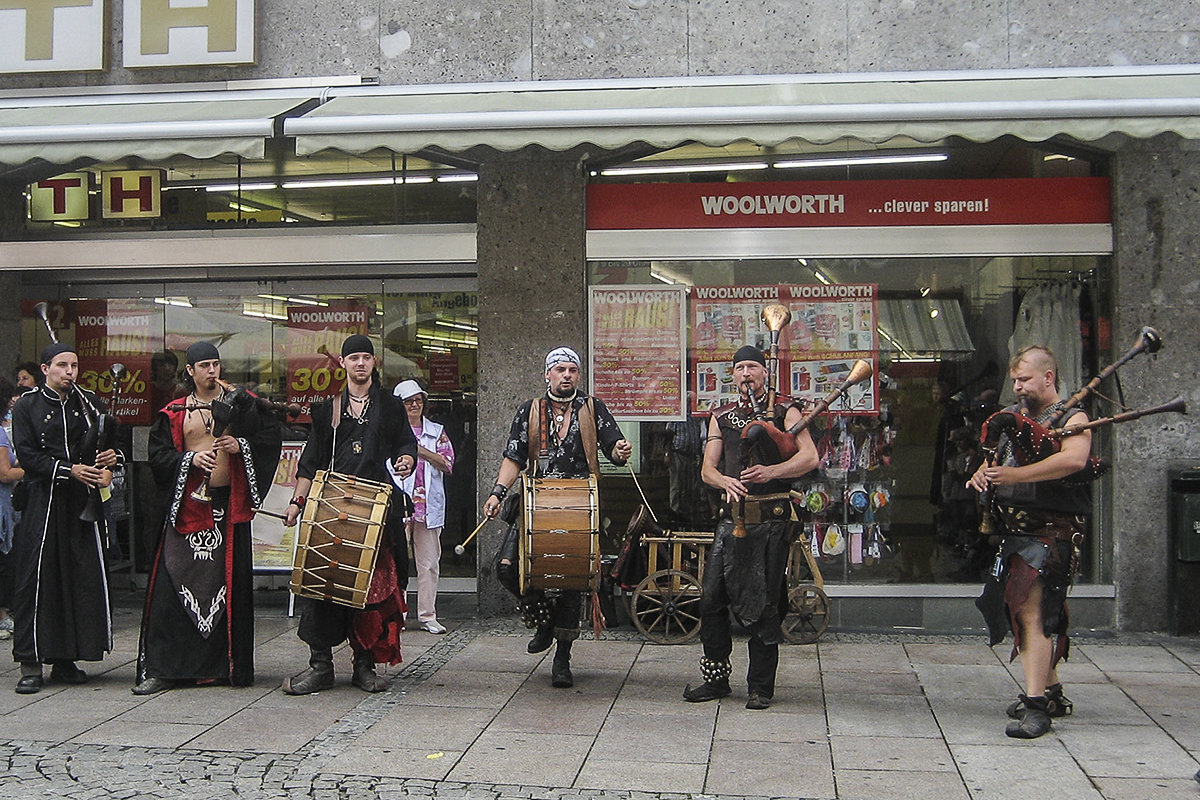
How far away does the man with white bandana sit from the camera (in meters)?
6.76

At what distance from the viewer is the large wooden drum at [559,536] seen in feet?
20.7

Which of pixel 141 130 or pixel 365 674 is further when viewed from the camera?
pixel 141 130

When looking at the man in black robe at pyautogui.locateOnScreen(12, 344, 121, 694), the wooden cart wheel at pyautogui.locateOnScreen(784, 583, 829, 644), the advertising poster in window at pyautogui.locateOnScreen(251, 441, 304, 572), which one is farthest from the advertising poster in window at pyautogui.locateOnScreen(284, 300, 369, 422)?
the wooden cart wheel at pyautogui.locateOnScreen(784, 583, 829, 644)

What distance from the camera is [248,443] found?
671cm

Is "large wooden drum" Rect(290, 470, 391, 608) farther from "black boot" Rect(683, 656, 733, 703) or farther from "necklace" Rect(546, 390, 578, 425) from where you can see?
"black boot" Rect(683, 656, 733, 703)

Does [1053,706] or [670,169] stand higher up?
[670,169]

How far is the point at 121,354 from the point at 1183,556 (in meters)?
7.83

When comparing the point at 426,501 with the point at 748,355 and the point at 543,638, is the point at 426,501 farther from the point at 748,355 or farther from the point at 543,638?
the point at 748,355

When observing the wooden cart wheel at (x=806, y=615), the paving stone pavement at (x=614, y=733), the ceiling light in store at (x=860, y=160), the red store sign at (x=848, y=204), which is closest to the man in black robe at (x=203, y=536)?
the paving stone pavement at (x=614, y=733)

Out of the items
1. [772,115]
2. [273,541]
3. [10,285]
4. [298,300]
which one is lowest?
[273,541]

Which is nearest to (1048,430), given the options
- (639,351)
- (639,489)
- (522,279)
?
(639,489)

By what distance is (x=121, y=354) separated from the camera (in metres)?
9.79

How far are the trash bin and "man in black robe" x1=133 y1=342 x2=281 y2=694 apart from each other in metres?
5.69

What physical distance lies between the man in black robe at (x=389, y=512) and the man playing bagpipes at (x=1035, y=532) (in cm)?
303
